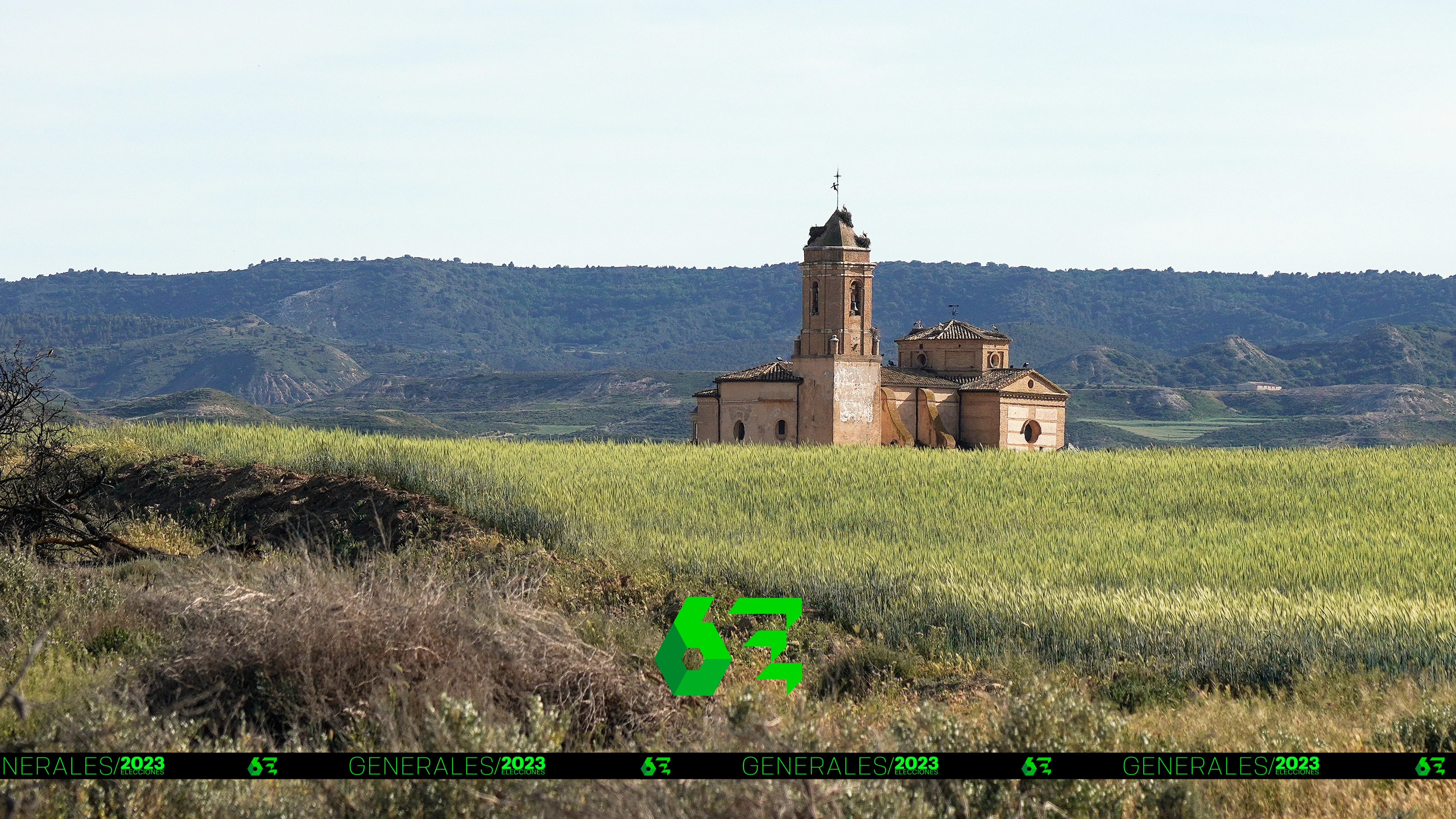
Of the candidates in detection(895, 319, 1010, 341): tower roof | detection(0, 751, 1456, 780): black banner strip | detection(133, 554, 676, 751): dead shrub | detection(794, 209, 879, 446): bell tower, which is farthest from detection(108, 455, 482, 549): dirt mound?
detection(895, 319, 1010, 341): tower roof

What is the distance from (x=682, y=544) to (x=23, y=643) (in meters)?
10.6

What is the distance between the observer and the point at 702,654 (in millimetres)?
13469

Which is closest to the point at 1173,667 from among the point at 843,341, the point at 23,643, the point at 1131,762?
the point at 1131,762

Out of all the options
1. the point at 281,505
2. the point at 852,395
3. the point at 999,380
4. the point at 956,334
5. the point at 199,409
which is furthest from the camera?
the point at 199,409

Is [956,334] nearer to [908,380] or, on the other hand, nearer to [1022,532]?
[908,380]

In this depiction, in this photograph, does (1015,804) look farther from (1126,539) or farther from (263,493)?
(263,493)

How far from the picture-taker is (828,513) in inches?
1046

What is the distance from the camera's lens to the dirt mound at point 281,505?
23609 millimetres

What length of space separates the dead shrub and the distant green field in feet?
362

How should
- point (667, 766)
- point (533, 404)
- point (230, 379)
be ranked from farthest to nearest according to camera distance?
point (230, 379) → point (533, 404) → point (667, 766)

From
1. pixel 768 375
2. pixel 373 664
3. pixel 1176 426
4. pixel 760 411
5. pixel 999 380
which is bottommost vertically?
pixel 1176 426

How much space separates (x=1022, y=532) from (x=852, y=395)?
19.2m

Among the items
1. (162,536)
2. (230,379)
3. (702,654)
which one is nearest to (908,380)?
(162,536)

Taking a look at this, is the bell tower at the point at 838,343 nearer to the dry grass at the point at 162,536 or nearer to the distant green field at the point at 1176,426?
the dry grass at the point at 162,536
